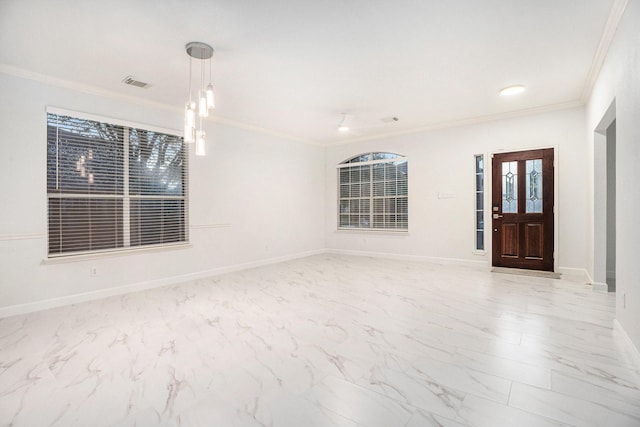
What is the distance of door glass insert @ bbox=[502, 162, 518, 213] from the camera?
215 inches

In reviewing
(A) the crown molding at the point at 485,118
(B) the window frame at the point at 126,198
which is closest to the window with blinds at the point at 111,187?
(B) the window frame at the point at 126,198

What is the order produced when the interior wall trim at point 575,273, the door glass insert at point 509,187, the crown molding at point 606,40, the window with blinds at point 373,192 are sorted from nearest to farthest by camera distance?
the crown molding at point 606,40 < the interior wall trim at point 575,273 < the door glass insert at point 509,187 < the window with blinds at point 373,192

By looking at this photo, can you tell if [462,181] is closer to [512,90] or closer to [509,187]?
[509,187]

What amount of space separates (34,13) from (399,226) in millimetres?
6215

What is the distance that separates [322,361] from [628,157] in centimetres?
281

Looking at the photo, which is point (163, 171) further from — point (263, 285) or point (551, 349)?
point (551, 349)

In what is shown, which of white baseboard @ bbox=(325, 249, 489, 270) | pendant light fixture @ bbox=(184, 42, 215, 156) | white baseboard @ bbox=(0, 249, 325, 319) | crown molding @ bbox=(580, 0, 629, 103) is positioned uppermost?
crown molding @ bbox=(580, 0, 629, 103)

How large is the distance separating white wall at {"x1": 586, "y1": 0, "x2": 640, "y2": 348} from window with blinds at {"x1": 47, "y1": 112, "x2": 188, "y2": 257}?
518 cm

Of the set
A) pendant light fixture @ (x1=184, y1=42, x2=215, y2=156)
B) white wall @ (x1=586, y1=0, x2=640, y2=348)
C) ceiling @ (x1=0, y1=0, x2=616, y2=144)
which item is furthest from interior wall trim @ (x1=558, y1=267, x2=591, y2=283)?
pendant light fixture @ (x1=184, y1=42, x2=215, y2=156)

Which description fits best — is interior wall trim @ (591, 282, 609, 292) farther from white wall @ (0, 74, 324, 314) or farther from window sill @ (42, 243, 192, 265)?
window sill @ (42, 243, 192, 265)

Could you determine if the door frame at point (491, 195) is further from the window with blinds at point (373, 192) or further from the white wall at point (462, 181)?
the window with blinds at point (373, 192)

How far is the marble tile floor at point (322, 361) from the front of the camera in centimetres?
177

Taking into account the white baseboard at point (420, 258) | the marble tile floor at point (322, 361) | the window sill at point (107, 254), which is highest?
the window sill at point (107, 254)

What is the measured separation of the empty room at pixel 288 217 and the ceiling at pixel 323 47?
0.09 feet
